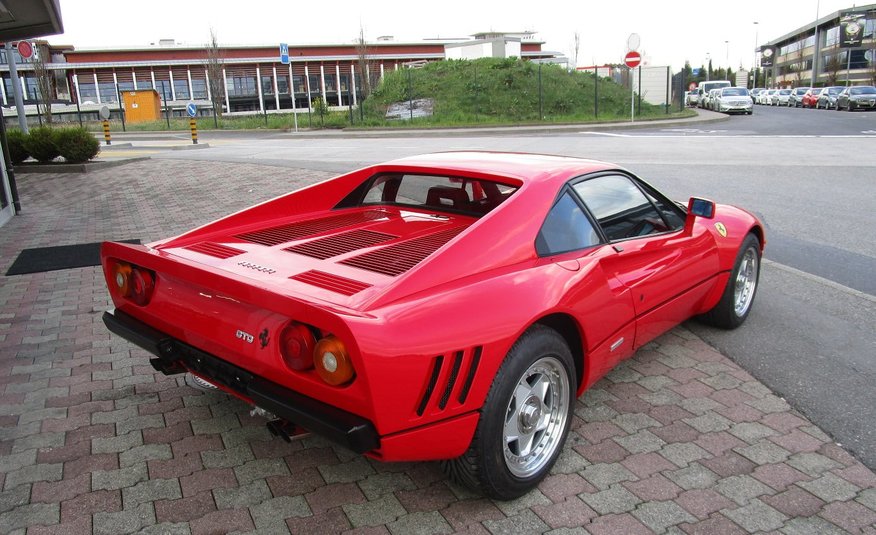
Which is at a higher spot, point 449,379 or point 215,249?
point 215,249

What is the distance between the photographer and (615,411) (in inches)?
136

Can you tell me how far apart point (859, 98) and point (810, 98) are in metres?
8.25

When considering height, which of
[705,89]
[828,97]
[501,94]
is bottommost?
[828,97]

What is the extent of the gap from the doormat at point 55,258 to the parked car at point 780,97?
54.5 metres

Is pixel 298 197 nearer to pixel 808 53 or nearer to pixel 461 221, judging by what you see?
pixel 461 221

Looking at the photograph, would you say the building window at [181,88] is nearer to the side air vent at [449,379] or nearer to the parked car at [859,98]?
the parked car at [859,98]

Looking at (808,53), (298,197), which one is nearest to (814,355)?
(298,197)

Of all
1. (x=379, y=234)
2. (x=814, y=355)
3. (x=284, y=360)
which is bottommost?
(x=814, y=355)

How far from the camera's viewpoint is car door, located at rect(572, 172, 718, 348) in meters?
3.41

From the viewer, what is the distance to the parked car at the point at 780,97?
51.5 metres

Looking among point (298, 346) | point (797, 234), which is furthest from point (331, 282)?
point (797, 234)

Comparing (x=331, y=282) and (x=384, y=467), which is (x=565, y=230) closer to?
(x=331, y=282)

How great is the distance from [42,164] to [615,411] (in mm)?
16216

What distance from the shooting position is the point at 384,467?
2.98 metres
